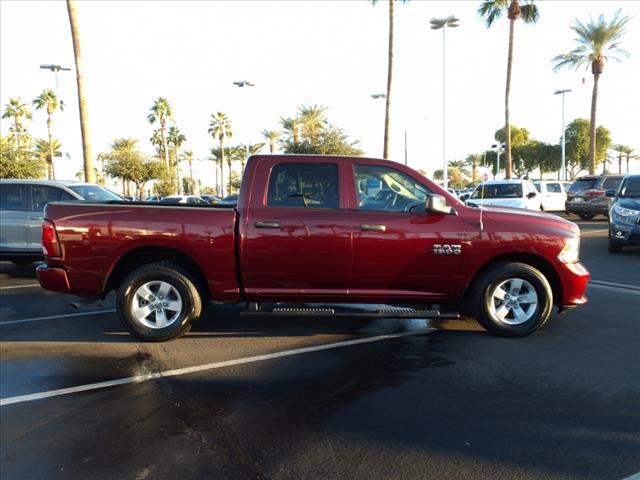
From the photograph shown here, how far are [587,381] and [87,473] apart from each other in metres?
3.94

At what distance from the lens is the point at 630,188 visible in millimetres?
12164

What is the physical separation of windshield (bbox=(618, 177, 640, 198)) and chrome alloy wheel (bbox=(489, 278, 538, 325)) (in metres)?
8.27

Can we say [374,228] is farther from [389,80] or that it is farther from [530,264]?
[389,80]

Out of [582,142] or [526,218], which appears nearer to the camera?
[526,218]

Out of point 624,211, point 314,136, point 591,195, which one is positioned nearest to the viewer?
point 624,211

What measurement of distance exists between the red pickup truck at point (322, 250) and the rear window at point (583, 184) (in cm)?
1799

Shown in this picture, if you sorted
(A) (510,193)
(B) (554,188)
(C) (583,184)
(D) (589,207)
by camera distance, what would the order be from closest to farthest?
1. (A) (510,193)
2. (D) (589,207)
3. (C) (583,184)
4. (B) (554,188)

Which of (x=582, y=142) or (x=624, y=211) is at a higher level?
(x=582, y=142)

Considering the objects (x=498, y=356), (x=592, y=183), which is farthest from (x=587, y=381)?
(x=592, y=183)

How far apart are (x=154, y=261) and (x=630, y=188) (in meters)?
11.4

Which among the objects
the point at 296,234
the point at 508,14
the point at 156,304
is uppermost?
the point at 508,14

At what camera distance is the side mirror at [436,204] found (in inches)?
206

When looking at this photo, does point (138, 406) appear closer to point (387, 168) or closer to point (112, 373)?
point (112, 373)

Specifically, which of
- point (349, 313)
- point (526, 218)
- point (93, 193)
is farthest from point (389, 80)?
point (349, 313)
